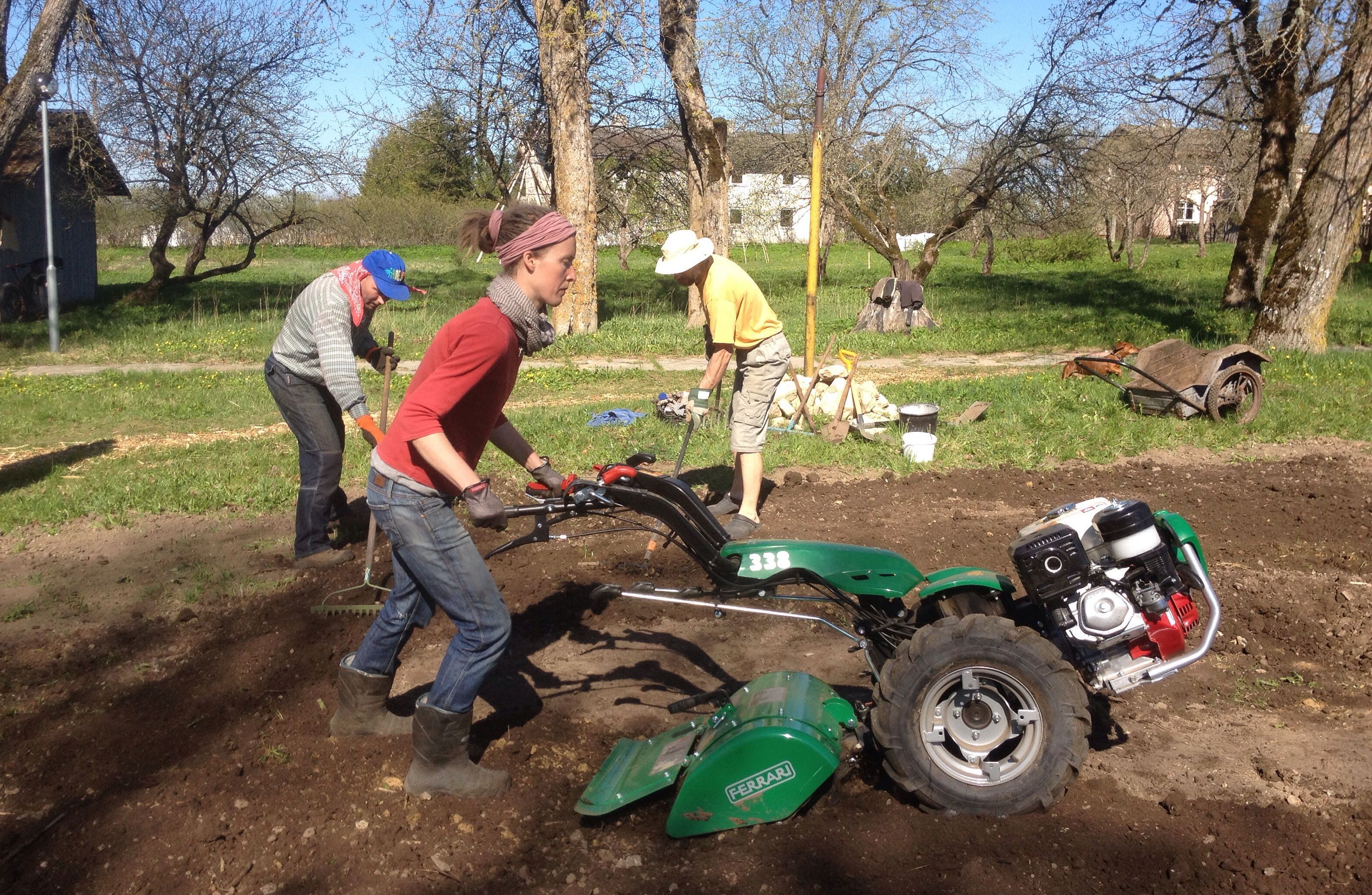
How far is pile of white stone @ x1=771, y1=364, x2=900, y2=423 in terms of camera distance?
31.4 feet

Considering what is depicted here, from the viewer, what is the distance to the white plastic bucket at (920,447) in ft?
27.3

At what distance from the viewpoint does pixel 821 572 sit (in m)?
3.60

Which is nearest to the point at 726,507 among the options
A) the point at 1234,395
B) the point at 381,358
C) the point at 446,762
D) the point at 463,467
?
the point at 381,358

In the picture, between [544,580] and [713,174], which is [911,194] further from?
[544,580]

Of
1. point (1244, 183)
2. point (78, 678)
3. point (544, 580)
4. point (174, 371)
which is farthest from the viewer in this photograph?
point (1244, 183)

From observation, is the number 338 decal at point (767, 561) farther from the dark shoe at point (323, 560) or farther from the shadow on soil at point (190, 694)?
the dark shoe at point (323, 560)

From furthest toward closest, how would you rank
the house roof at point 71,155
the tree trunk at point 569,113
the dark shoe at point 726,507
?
the house roof at point 71,155 < the tree trunk at point 569,113 < the dark shoe at point 726,507

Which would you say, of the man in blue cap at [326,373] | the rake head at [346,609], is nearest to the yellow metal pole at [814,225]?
the man in blue cap at [326,373]

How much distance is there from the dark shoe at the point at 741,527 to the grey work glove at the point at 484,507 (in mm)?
3350

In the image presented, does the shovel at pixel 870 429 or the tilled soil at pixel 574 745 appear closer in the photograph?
the tilled soil at pixel 574 745

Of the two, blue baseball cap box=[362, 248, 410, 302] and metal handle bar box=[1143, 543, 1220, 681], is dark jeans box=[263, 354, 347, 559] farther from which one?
metal handle bar box=[1143, 543, 1220, 681]

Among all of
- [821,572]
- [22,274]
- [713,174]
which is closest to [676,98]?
[713,174]

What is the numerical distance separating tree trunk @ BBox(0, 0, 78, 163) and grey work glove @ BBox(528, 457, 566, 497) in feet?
45.0

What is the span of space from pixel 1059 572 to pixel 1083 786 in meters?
0.75
